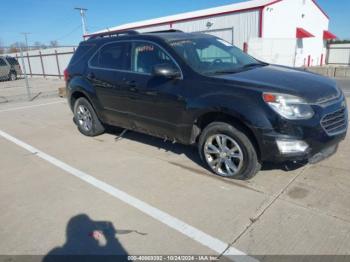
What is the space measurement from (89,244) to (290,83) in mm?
2777

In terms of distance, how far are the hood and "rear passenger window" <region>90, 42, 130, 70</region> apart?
185cm

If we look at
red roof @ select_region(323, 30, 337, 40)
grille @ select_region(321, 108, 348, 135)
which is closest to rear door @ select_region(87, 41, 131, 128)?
grille @ select_region(321, 108, 348, 135)

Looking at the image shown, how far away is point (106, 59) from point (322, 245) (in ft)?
14.2

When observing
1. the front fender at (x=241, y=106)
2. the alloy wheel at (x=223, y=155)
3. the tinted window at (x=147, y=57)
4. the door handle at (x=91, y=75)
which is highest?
the tinted window at (x=147, y=57)

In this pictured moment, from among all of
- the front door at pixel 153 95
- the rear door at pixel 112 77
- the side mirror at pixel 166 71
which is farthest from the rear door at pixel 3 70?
the side mirror at pixel 166 71

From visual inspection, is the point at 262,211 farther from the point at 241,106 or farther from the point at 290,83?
the point at 290,83

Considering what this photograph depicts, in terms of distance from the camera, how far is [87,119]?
6.21m

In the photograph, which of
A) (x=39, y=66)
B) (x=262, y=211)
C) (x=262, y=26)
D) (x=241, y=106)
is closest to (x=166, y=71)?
(x=241, y=106)

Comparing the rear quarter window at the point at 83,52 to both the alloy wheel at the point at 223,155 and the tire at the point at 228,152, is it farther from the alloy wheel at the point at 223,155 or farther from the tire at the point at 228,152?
the alloy wheel at the point at 223,155

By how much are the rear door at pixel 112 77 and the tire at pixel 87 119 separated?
0.54 meters

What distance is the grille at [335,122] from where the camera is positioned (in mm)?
3369

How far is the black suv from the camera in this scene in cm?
329

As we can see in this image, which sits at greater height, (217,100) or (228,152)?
(217,100)

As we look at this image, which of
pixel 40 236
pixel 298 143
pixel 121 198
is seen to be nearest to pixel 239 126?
pixel 298 143
